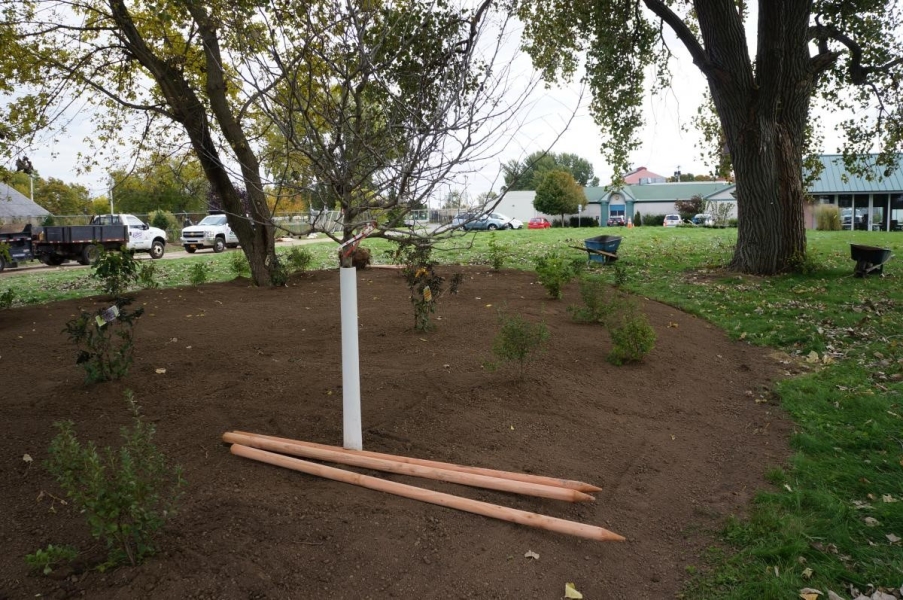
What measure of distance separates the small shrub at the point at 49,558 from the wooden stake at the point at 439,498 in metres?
1.10

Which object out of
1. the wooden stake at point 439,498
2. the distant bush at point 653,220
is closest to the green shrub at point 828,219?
the distant bush at point 653,220

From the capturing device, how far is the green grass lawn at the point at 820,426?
122 inches

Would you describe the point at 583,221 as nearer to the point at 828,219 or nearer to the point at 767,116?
the point at 828,219

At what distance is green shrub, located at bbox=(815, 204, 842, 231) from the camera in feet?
101

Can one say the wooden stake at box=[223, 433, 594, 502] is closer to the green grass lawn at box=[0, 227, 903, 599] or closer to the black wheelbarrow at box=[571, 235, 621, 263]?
the green grass lawn at box=[0, 227, 903, 599]

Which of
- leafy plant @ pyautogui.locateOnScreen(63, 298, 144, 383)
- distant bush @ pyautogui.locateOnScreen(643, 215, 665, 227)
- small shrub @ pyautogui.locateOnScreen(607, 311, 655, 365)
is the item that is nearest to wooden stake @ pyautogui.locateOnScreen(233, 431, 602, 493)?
leafy plant @ pyautogui.locateOnScreen(63, 298, 144, 383)

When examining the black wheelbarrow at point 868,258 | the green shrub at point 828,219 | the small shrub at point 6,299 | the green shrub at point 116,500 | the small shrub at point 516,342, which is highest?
the green shrub at point 828,219

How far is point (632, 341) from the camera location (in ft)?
20.0

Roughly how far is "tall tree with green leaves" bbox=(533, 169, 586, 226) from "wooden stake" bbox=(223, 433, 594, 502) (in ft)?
152

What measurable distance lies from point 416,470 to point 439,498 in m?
0.27

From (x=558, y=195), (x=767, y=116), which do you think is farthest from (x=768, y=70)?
(x=558, y=195)

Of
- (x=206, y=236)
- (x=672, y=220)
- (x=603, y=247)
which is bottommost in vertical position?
(x=603, y=247)

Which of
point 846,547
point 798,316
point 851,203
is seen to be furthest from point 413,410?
point 851,203

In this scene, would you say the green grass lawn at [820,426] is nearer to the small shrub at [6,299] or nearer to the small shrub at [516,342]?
the small shrub at [516,342]
